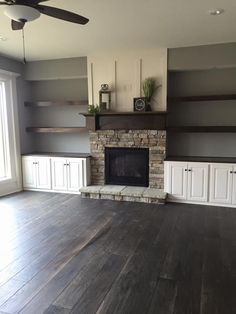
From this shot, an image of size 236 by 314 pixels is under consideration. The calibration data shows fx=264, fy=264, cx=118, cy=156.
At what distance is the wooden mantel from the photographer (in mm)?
4828

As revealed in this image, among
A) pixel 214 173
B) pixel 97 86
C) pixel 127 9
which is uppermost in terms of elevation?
pixel 127 9

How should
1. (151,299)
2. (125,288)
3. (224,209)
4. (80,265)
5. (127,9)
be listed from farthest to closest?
(224,209), (127,9), (80,265), (125,288), (151,299)

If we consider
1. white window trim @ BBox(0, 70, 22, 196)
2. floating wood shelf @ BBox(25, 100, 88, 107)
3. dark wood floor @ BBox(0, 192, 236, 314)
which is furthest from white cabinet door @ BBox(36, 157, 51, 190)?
floating wood shelf @ BBox(25, 100, 88, 107)

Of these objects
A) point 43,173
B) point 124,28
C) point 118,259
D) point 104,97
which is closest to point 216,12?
point 124,28

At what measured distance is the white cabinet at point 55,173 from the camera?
17.6ft

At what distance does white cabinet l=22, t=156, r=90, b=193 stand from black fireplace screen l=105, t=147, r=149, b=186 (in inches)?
17.8

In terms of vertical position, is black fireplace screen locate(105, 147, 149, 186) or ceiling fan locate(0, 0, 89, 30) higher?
ceiling fan locate(0, 0, 89, 30)

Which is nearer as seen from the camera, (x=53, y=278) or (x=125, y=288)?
(x=125, y=288)

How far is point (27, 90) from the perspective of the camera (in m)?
6.00

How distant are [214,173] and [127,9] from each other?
2.90 metres

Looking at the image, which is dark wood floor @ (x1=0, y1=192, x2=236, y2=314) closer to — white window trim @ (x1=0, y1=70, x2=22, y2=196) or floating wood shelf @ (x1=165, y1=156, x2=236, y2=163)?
floating wood shelf @ (x1=165, y1=156, x2=236, y2=163)

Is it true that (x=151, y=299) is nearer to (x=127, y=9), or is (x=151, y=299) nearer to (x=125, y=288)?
(x=125, y=288)

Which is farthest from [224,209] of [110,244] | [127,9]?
[127,9]

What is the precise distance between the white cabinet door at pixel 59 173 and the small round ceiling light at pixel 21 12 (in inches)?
135
